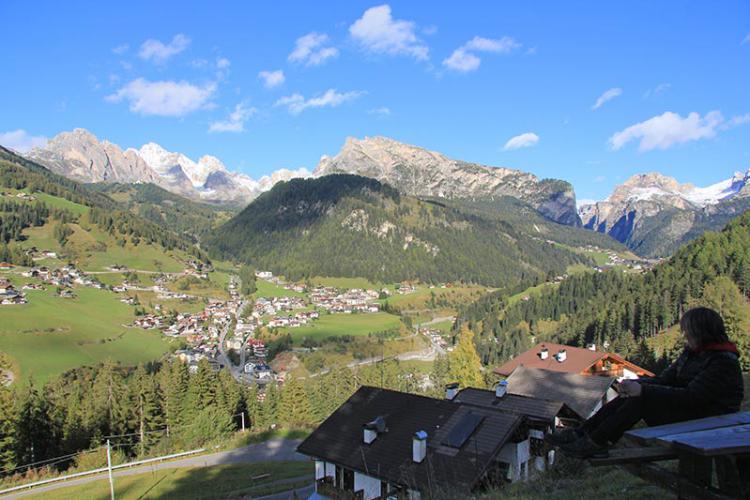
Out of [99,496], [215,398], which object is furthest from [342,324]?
[99,496]

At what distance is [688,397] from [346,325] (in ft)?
452

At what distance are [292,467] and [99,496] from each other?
498 inches

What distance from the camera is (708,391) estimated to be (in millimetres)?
5293

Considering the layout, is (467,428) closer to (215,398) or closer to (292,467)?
(292,467)

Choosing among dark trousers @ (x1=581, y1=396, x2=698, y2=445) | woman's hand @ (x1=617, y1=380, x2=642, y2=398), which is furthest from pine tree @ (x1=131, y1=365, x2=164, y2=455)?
woman's hand @ (x1=617, y1=380, x2=642, y2=398)

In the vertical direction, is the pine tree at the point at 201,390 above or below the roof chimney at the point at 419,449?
below

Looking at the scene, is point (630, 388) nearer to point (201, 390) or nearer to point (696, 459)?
point (696, 459)

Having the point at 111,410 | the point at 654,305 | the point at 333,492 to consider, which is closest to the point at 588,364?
the point at 333,492

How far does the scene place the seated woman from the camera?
17.3 feet

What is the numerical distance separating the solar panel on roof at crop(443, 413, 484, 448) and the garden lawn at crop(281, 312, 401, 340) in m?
107

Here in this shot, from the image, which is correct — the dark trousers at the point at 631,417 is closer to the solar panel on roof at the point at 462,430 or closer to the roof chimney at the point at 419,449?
the solar panel on roof at the point at 462,430

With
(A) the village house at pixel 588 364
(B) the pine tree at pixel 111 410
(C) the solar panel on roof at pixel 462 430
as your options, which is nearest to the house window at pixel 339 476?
(C) the solar panel on roof at pixel 462 430

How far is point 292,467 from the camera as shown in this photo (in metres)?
36.6

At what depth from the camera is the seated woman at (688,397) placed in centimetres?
528
